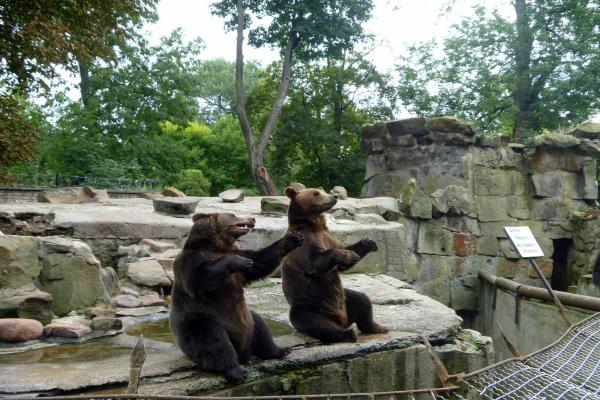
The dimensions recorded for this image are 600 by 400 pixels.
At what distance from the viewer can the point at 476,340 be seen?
4.82m

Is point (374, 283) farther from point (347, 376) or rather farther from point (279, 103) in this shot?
point (279, 103)

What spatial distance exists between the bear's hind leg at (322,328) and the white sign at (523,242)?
266cm

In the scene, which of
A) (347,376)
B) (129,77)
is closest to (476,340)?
(347,376)

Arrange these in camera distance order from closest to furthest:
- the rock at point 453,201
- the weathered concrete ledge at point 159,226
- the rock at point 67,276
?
the rock at point 67,276, the weathered concrete ledge at point 159,226, the rock at point 453,201

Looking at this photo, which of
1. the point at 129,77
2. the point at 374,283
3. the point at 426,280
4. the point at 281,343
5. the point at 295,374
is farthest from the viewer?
the point at 129,77

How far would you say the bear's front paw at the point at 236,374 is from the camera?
331 centimetres

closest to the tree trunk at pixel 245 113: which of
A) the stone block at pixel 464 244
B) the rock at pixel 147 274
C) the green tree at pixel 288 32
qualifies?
the green tree at pixel 288 32

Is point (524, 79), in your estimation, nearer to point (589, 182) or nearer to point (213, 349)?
point (589, 182)

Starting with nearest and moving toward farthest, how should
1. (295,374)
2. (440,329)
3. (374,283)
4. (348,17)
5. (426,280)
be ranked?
(295,374), (440,329), (374,283), (426,280), (348,17)

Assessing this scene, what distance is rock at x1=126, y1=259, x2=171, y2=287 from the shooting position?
5.75 metres

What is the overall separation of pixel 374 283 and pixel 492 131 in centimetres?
1307

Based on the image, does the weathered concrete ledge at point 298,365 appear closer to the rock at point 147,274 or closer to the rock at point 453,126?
the rock at point 147,274

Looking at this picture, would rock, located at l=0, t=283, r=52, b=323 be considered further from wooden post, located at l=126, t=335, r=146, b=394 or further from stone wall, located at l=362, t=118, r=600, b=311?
stone wall, located at l=362, t=118, r=600, b=311

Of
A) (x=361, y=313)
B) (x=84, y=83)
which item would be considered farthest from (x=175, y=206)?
(x=84, y=83)
